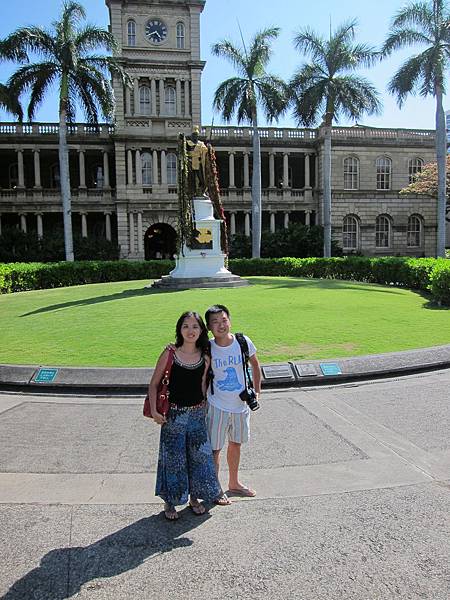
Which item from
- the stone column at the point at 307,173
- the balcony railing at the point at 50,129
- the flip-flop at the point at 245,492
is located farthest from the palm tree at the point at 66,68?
the flip-flop at the point at 245,492

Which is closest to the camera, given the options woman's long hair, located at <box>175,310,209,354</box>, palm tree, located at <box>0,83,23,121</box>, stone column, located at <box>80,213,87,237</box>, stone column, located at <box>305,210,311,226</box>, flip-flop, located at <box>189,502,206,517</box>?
flip-flop, located at <box>189,502,206,517</box>

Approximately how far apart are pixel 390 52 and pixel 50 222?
26.8 metres

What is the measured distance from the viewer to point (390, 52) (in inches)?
1074

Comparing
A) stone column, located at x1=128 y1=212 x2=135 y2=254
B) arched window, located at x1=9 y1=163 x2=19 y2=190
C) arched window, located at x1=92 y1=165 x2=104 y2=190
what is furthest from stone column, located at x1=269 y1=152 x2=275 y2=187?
arched window, located at x1=9 y1=163 x2=19 y2=190

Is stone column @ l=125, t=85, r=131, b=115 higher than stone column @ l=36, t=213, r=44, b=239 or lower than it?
higher

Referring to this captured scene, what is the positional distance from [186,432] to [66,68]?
2768 cm

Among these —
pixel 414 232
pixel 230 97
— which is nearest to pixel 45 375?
pixel 230 97

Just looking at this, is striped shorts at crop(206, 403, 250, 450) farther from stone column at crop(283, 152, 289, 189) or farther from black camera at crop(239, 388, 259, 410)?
stone column at crop(283, 152, 289, 189)

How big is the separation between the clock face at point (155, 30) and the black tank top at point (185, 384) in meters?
41.5

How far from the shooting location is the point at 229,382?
A: 4.20 metres

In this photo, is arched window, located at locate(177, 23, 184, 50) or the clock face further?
arched window, located at locate(177, 23, 184, 50)

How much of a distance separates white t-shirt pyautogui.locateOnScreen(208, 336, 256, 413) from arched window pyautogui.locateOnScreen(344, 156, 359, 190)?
41247 millimetres

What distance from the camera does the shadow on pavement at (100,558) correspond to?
3006mm

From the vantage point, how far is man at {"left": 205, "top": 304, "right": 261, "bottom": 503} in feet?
13.7
